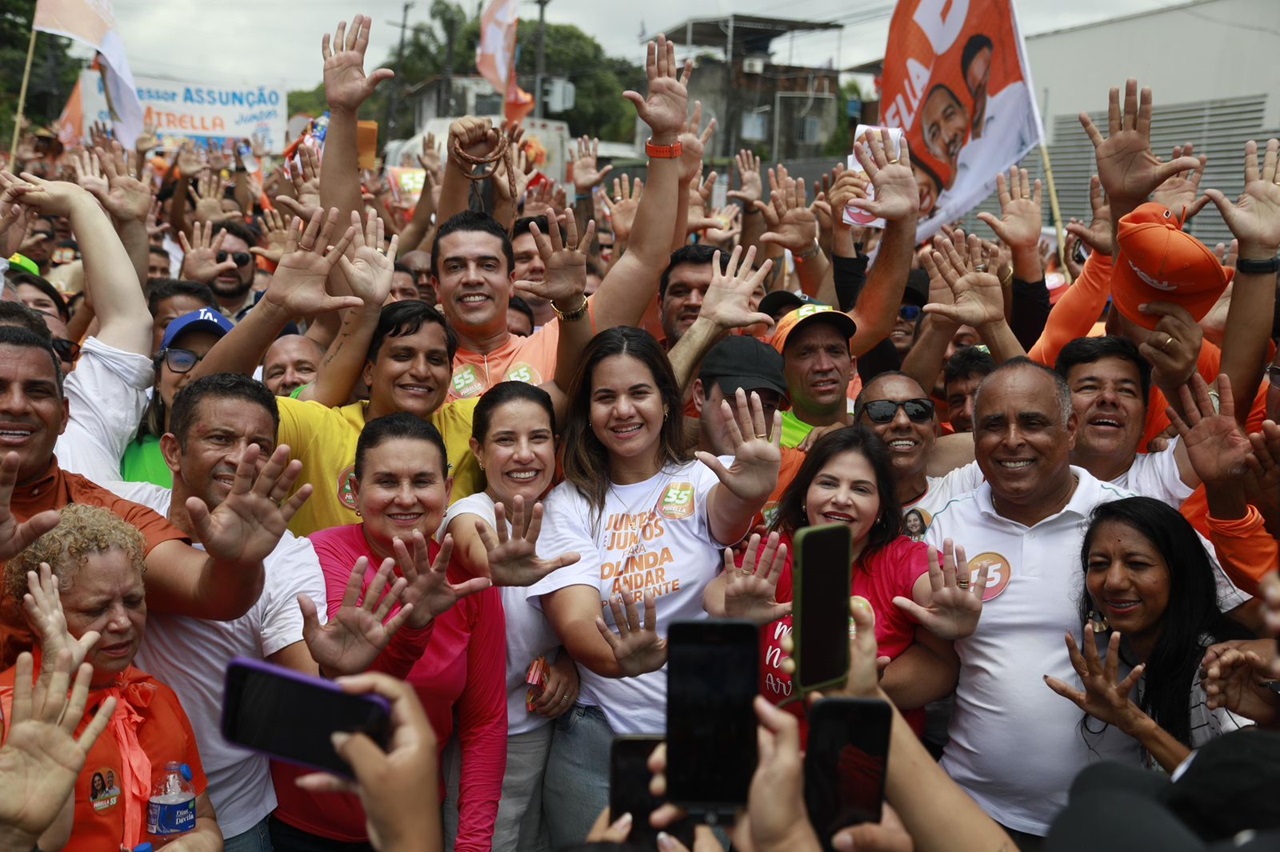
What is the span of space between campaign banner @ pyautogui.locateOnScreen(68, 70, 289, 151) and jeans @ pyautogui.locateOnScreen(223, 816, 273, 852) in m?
13.5

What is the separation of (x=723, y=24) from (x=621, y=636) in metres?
45.5

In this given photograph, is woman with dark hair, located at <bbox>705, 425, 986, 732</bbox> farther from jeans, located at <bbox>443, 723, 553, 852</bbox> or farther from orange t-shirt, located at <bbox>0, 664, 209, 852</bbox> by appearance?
orange t-shirt, located at <bbox>0, 664, 209, 852</bbox>

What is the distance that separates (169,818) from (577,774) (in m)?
1.26

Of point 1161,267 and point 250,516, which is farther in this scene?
point 1161,267

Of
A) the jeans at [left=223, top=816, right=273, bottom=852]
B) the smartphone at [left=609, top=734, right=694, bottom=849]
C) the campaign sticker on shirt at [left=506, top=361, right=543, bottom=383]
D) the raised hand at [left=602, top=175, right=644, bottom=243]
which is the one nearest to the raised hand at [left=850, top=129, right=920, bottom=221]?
the raised hand at [left=602, top=175, right=644, bottom=243]

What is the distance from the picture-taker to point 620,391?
3.89 meters

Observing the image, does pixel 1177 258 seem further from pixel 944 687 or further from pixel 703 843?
pixel 703 843

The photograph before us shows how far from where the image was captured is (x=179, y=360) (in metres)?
4.68

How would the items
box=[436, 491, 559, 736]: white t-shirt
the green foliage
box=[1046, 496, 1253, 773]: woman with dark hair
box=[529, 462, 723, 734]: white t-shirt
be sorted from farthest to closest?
1. the green foliage
2. box=[436, 491, 559, 736]: white t-shirt
3. box=[529, 462, 723, 734]: white t-shirt
4. box=[1046, 496, 1253, 773]: woman with dark hair

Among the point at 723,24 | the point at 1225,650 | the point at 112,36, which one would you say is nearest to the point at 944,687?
the point at 1225,650

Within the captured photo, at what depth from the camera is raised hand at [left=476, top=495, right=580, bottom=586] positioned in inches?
131

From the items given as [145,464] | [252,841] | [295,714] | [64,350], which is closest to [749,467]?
[252,841]

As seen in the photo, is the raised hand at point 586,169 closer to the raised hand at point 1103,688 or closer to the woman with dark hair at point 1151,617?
the woman with dark hair at point 1151,617

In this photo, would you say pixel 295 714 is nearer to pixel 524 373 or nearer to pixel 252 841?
pixel 252 841
